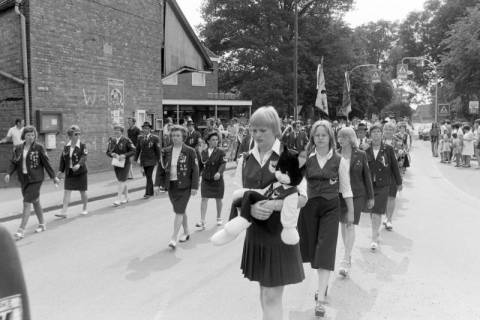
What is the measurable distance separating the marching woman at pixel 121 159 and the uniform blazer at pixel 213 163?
9.60ft

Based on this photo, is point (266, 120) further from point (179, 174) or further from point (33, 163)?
point (33, 163)

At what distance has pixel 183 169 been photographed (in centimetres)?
709

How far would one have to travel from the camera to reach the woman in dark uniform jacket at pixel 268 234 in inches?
131

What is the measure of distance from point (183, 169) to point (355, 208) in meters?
2.56

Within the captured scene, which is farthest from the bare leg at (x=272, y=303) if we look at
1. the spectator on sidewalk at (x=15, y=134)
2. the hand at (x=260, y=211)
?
the spectator on sidewalk at (x=15, y=134)

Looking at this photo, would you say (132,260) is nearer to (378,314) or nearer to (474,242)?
(378,314)

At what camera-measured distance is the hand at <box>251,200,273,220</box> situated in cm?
325

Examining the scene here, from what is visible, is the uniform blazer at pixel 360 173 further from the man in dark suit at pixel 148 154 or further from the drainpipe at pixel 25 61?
the drainpipe at pixel 25 61

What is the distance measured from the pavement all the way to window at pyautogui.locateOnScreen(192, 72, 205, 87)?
29351 mm

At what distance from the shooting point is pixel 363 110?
4794cm

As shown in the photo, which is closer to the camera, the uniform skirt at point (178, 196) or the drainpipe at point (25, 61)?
the uniform skirt at point (178, 196)

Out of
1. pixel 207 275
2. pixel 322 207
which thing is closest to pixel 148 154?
pixel 207 275

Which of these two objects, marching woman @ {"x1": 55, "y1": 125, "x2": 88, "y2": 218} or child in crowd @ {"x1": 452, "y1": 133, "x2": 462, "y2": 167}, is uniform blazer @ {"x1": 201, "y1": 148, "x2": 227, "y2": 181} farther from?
child in crowd @ {"x1": 452, "y1": 133, "x2": 462, "y2": 167}

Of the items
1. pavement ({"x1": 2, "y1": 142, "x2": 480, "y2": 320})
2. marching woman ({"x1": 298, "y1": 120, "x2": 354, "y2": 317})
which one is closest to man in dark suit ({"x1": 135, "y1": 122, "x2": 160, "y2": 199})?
pavement ({"x1": 2, "y1": 142, "x2": 480, "y2": 320})
